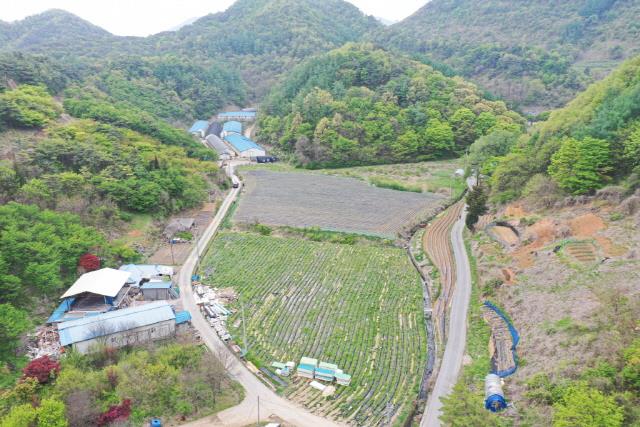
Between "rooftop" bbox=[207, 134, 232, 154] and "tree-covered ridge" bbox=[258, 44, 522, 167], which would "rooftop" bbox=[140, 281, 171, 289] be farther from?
"rooftop" bbox=[207, 134, 232, 154]

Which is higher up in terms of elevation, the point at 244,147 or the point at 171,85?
the point at 171,85

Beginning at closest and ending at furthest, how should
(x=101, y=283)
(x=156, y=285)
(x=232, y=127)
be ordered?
1. (x=101, y=283)
2. (x=156, y=285)
3. (x=232, y=127)

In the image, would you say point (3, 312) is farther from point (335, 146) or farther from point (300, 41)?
point (300, 41)

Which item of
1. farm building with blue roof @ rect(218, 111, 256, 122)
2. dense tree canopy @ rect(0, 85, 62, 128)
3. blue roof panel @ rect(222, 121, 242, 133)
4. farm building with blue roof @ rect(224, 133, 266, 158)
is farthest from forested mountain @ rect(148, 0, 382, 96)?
dense tree canopy @ rect(0, 85, 62, 128)

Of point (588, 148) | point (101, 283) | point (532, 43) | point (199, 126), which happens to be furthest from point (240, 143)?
point (532, 43)

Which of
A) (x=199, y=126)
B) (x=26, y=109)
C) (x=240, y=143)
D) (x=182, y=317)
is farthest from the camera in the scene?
(x=199, y=126)

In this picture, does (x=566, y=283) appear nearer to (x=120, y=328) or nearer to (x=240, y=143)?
(x=120, y=328)

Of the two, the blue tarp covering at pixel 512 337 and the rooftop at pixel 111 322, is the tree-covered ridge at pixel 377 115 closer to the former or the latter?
the blue tarp covering at pixel 512 337

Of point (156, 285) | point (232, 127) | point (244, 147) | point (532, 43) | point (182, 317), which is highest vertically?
point (532, 43)
